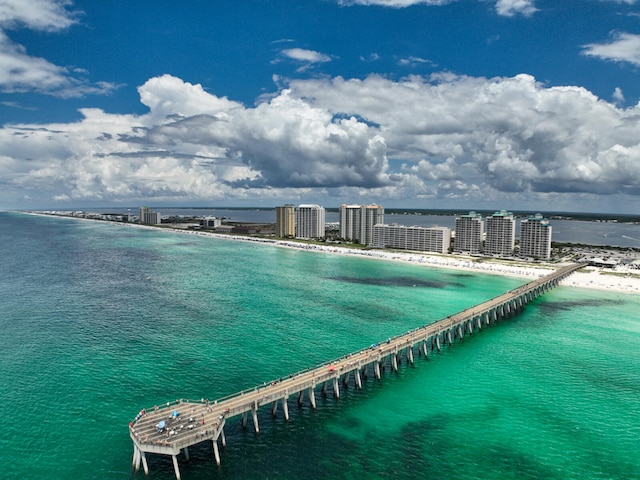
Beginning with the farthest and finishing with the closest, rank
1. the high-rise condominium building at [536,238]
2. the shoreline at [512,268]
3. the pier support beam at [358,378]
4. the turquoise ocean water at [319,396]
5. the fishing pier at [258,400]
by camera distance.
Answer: the high-rise condominium building at [536,238]
the shoreline at [512,268]
the pier support beam at [358,378]
the turquoise ocean water at [319,396]
the fishing pier at [258,400]

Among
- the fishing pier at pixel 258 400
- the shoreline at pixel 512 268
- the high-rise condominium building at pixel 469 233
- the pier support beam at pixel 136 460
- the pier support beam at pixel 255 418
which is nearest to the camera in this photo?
the pier support beam at pixel 136 460

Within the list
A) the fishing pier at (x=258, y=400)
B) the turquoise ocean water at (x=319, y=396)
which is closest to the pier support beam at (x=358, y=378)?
the fishing pier at (x=258, y=400)

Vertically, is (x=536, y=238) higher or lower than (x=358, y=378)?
higher

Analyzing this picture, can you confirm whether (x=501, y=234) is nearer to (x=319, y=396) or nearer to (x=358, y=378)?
(x=358, y=378)

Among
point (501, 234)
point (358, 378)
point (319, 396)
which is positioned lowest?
point (319, 396)

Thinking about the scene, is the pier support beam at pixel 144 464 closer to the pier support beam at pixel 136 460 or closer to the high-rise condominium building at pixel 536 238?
the pier support beam at pixel 136 460

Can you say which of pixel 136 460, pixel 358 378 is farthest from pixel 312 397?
pixel 136 460
